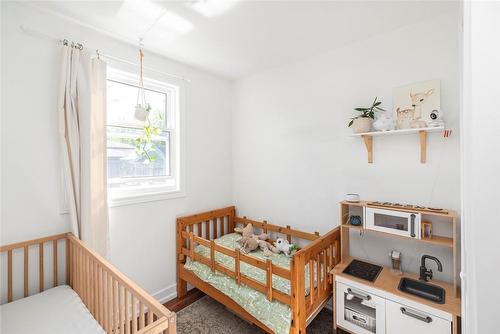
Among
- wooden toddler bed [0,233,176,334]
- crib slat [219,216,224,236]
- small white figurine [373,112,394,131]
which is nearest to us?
wooden toddler bed [0,233,176,334]

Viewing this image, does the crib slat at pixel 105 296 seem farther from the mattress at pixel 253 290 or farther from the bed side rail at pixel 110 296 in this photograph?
the mattress at pixel 253 290

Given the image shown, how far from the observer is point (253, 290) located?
5.86 ft

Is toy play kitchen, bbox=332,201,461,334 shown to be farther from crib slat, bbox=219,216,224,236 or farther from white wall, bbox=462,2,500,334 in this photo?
crib slat, bbox=219,216,224,236

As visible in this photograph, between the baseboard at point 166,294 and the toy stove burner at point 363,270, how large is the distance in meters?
1.76

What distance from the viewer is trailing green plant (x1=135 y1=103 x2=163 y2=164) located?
2.27m

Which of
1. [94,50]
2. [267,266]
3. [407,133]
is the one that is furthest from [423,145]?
[94,50]

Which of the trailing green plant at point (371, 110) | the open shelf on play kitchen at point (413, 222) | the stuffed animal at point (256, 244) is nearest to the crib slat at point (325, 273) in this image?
the open shelf on play kitchen at point (413, 222)

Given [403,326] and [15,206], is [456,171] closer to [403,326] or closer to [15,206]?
[403,326]

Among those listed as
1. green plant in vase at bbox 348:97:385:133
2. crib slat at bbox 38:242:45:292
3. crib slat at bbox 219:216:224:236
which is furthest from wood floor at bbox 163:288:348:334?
green plant in vase at bbox 348:97:385:133

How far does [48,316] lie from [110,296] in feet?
1.30

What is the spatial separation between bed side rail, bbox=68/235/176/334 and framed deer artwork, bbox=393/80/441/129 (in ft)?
6.59

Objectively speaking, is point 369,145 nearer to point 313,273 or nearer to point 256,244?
point 313,273

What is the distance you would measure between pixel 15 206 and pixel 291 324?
2.04 metres

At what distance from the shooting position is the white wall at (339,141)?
5.52ft
